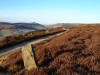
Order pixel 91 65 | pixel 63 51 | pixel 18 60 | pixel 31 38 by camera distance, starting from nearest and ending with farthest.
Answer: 1. pixel 91 65
2. pixel 18 60
3. pixel 63 51
4. pixel 31 38

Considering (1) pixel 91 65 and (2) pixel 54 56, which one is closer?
(1) pixel 91 65

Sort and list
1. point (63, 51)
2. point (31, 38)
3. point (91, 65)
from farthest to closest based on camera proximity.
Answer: point (31, 38)
point (63, 51)
point (91, 65)

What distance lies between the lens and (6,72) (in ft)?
21.1

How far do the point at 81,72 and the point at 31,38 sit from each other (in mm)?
14702

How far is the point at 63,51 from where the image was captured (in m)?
9.04

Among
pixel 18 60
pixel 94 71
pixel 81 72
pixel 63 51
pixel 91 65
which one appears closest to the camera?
pixel 81 72

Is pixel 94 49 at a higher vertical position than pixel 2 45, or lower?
higher

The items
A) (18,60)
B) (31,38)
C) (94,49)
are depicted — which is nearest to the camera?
(18,60)

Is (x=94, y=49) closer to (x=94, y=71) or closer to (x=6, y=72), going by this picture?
(x=94, y=71)

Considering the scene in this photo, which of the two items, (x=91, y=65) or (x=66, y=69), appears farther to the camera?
(x=91, y=65)

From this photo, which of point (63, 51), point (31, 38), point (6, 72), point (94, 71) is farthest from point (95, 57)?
point (31, 38)

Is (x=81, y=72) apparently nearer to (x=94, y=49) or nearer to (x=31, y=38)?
(x=94, y=49)

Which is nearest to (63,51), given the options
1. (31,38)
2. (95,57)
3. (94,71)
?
(95,57)

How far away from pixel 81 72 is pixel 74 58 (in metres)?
1.71
